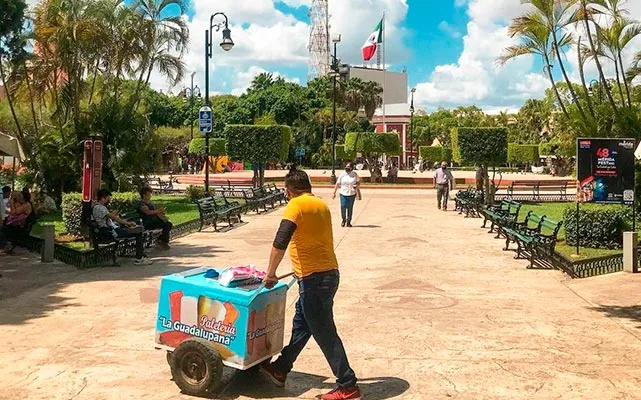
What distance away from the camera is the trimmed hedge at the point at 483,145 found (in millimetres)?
26609

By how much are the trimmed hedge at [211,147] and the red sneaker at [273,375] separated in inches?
A: 2028

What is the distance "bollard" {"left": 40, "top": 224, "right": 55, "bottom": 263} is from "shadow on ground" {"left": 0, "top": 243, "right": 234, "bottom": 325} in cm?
14

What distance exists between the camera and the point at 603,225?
12.7 metres

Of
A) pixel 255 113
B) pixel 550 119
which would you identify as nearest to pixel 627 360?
pixel 255 113

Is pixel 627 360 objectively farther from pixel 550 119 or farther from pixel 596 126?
pixel 550 119

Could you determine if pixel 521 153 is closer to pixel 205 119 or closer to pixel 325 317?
pixel 205 119

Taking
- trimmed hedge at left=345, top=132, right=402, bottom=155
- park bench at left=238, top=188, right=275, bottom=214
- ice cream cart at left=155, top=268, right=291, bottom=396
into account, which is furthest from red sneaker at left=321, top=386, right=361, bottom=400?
trimmed hedge at left=345, top=132, right=402, bottom=155

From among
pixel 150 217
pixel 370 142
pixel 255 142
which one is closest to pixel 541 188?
pixel 370 142

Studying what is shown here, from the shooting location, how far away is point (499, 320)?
23.7 ft

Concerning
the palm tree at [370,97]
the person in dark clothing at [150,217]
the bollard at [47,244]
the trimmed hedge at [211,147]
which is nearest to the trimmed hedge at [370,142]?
the trimmed hedge at [211,147]

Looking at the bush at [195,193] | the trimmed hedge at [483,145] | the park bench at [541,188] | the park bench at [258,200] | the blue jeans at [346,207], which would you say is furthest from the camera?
the park bench at [541,188]

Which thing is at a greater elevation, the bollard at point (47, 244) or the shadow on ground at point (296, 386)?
the bollard at point (47, 244)

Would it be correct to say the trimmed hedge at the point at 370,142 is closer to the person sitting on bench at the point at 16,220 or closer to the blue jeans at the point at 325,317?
the person sitting on bench at the point at 16,220

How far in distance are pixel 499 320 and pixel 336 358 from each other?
311cm
